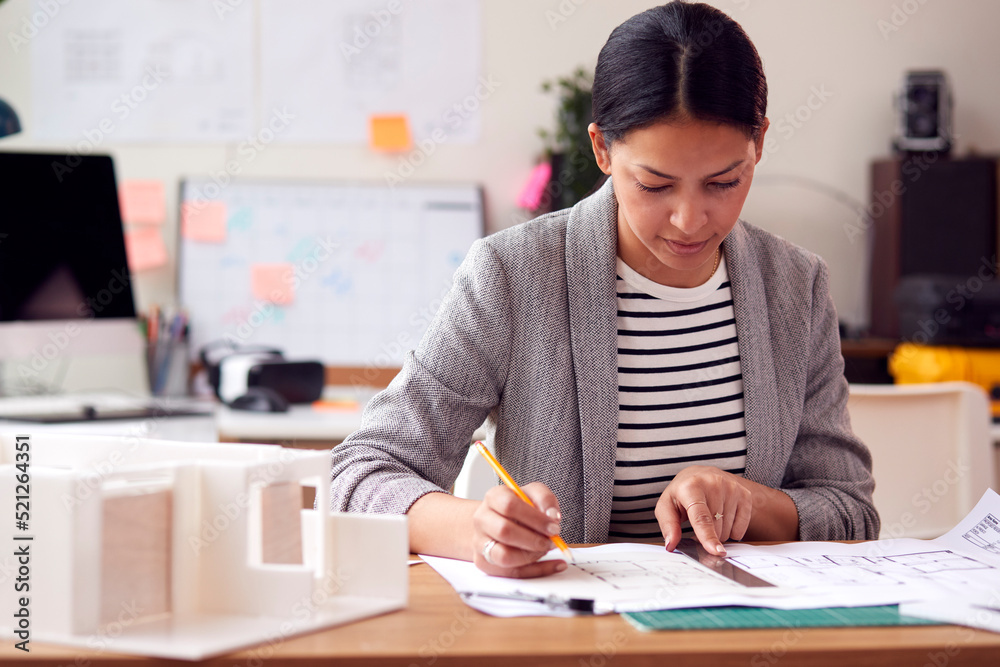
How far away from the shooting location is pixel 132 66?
8.57 feet

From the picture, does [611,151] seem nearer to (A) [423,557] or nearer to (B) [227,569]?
(A) [423,557]

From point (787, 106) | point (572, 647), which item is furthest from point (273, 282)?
point (572, 647)

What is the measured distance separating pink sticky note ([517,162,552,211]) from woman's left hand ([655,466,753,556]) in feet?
5.65

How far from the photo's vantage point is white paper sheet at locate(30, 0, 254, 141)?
260 cm

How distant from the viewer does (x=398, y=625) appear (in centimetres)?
65

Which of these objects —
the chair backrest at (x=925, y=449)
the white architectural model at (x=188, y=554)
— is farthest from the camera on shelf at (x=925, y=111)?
the white architectural model at (x=188, y=554)

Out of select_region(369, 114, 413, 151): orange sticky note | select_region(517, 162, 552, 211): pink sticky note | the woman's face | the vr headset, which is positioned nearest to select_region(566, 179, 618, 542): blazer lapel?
the woman's face

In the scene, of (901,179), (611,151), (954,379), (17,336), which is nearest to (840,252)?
(901,179)

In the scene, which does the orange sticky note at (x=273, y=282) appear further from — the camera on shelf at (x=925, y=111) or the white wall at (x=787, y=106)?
the camera on shelf at (x=925, y=111)

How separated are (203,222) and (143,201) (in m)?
0.18

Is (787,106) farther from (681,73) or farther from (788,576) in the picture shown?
(788,576)

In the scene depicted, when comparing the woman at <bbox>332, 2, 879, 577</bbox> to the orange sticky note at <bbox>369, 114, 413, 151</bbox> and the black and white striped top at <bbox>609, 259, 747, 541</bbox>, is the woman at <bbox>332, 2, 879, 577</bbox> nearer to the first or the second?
the black and white striped top at <bbox>609, 259, 747, 541</bbox>

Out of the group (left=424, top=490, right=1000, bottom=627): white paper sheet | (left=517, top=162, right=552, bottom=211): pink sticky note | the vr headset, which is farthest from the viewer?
(left=517, top=162, right=552, bottom=211): pink sticky note

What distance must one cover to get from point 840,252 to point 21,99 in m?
2.45
